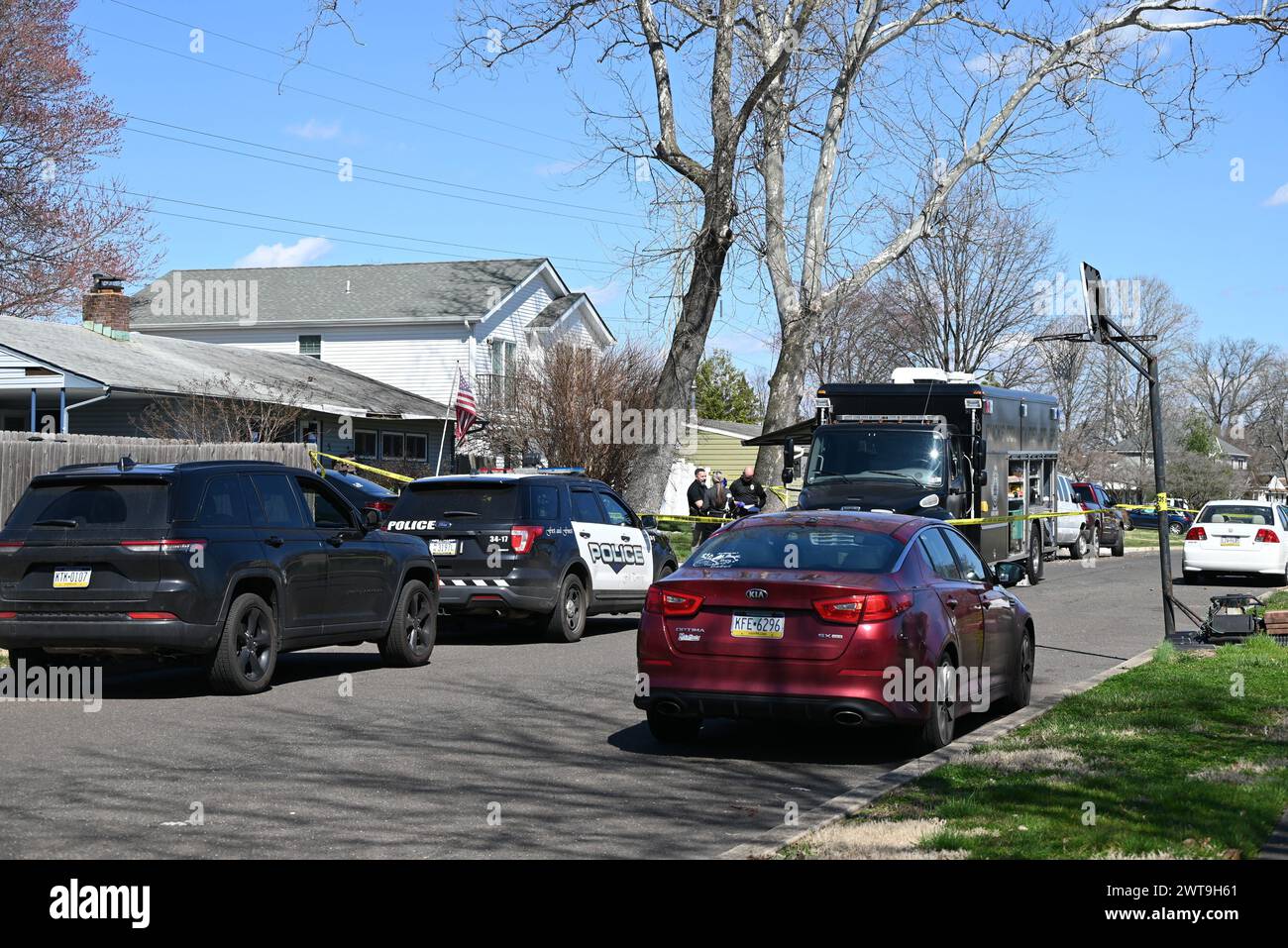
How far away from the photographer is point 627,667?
589 inches

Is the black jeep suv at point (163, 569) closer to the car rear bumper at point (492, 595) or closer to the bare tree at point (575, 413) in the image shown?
the car rear bumper at point (492, 595)

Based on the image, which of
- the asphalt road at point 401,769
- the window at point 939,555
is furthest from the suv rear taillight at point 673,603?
the window at point 939,555

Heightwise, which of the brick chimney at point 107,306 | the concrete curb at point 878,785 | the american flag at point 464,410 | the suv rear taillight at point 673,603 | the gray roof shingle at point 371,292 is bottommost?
the concrete curb at point 878,785

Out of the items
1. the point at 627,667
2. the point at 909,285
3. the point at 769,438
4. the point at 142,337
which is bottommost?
the point at 627,667

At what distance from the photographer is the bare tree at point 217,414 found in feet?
102

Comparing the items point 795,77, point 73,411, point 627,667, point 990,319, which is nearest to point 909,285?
point 990,319

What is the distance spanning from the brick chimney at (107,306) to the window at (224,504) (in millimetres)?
27035

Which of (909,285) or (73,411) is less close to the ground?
(909,285)

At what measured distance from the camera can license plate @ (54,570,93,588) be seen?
39.3 ft

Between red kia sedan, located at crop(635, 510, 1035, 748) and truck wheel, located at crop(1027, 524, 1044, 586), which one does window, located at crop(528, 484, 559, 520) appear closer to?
red kia sedan, located at crop(635, 510, 1035, 748)

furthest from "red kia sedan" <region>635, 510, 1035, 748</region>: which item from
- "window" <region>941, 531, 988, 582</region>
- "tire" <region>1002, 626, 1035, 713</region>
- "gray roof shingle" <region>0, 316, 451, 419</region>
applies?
"gray roof shingle" <region>0, 316, 451, 419</region>
